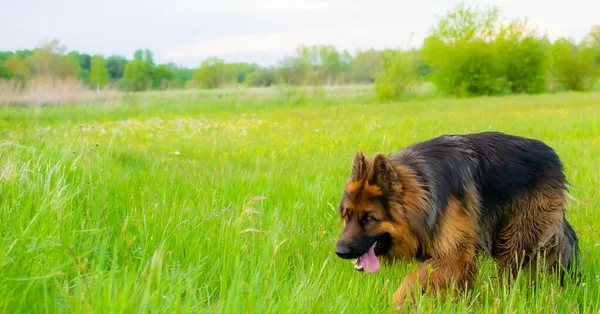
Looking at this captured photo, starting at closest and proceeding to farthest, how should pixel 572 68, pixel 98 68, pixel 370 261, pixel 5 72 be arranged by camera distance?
pixel 370 261, pixel 5 72, pixel 572 68, pixel 98 68

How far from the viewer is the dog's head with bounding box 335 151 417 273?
384 cm

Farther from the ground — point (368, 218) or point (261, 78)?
point (261, 78)

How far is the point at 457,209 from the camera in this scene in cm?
403

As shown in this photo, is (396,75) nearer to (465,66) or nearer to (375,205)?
(465,66)

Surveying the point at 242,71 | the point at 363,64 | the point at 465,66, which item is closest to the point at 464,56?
the point at 465,66

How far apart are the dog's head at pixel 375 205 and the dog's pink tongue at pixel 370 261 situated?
0.09 feet

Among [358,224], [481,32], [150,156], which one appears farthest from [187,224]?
[481,32]

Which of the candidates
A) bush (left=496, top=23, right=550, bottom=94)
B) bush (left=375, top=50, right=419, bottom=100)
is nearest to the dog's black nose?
bush (left=375, top=50, right=419, bottom=100)

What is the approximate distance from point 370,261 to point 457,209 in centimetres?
77

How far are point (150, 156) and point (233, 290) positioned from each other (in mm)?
7440

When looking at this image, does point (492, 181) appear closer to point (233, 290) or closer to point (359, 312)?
point (359, 312)

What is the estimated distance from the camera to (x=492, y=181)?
423 centimetres

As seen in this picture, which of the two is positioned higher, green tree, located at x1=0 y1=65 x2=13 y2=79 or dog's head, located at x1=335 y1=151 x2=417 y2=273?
green tree, located at x1=0 y1=65 x2=13 y2=79

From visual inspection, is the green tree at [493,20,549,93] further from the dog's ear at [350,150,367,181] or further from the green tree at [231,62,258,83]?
the dog's ear at [350,150,367,181]
